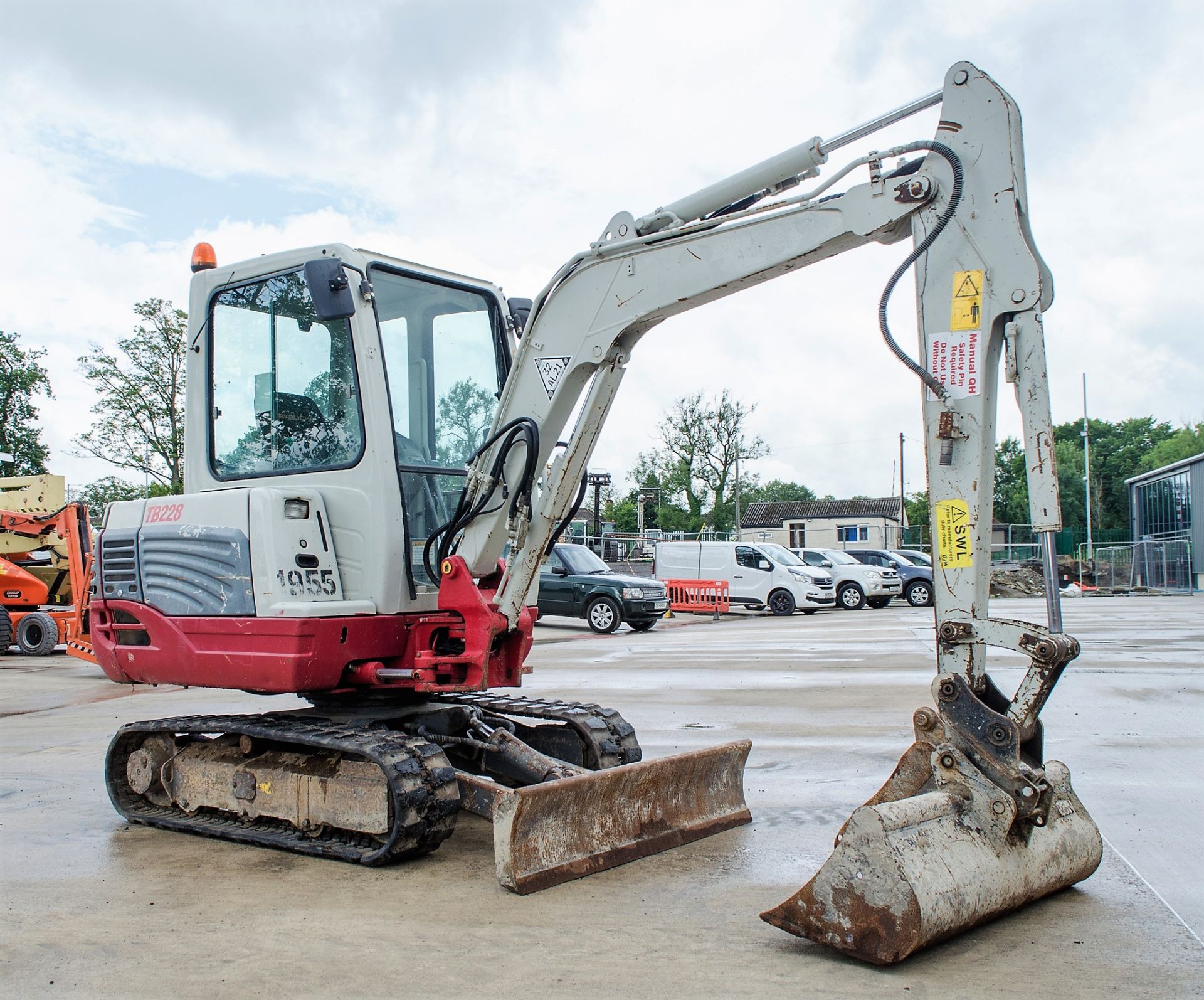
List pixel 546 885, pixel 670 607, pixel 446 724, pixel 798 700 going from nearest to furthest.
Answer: pixel 546 885
pixel 446 724
pixel 798 700
pixel 670 607

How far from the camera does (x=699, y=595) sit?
92.2 feet

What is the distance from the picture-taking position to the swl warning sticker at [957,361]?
4.54 metres

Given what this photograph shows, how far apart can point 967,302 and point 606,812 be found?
111 inches

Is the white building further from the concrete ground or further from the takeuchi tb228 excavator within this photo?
the takeuchi tb228 excavator

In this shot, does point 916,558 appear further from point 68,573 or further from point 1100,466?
point 1100,466

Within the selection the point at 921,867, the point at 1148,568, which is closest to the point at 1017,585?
the point at 1148,568

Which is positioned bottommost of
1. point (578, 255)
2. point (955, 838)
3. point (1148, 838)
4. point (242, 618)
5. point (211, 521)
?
point (1148, 838)

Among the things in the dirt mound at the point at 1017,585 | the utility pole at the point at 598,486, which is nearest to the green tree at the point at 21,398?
the utility pole at the point at 598,486

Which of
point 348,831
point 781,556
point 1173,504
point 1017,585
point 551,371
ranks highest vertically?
point 1173,504

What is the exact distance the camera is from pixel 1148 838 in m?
5.59

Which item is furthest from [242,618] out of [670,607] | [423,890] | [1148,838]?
[670,607]

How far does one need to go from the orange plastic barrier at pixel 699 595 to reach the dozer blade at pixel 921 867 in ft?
76.3

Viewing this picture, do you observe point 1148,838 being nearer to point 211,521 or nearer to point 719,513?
point 211,521

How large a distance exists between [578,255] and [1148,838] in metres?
4.12
